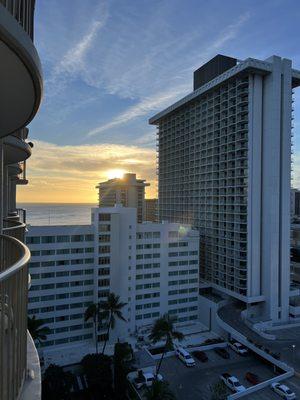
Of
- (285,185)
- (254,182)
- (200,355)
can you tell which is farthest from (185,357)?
(285,185)

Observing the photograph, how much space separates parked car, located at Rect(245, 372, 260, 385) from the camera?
3155cm

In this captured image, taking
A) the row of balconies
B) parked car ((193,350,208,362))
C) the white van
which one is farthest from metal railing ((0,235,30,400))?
the row of balconies

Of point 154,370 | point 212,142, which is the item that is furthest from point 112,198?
point 154,370

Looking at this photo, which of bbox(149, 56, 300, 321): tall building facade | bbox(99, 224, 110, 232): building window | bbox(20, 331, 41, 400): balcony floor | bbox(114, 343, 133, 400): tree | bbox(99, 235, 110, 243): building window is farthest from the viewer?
bbox(149, 56, 300, 321): tall building facade

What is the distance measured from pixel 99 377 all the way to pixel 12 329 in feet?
98.4

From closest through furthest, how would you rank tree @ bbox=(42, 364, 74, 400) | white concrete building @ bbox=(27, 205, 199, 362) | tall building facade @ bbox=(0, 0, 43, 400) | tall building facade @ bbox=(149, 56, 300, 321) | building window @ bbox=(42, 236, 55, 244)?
tall building facade @ bbox=(0, 0, 43, 400) < tree @ bbox=(42, 364, 74, 400) < white concrete building @ bbox=(27, 205, 199, 362) < building window @ bbox=(42, 236, 55, 244) < tall building facade @ bbox=(149, 56, 300, 321)

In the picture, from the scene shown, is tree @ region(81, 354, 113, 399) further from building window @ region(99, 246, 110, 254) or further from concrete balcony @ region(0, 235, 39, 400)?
concrete balcony @ region(0, 235, 39, 400)

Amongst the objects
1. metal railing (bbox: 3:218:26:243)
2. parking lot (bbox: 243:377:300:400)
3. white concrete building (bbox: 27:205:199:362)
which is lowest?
parking lot (bbox: 243:377:300:400)

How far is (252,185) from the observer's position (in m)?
45.2

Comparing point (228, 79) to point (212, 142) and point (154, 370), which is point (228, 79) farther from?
point (154, 370)

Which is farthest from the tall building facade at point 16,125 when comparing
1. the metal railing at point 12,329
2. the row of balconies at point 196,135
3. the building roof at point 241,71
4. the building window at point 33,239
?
the row of balconies at point 196,135

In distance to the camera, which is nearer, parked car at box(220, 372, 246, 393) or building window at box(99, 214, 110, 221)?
parked car at box(220, 372, 246, 393)

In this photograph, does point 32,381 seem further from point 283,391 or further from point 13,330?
point 283,391

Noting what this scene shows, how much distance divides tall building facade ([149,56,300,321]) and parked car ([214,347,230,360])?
316 inches
